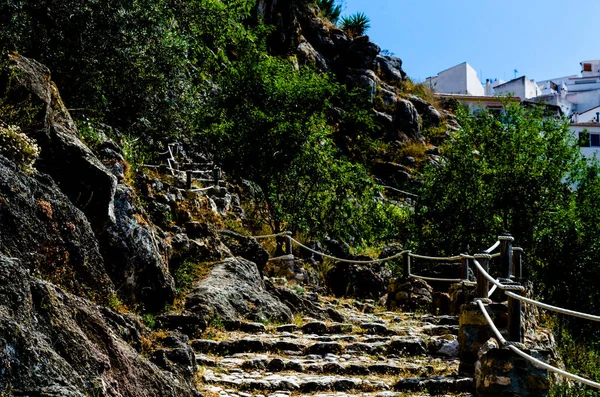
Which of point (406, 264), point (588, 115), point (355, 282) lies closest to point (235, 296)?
point (406, 264)

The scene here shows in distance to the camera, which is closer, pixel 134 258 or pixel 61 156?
pixel 61 156

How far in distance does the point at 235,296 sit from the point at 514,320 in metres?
5.88

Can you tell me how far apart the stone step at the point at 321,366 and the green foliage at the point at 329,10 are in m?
41.8

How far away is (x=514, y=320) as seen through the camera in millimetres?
7324

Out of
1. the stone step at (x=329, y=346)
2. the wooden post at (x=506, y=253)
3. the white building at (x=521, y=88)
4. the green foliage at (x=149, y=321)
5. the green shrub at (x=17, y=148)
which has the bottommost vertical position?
the stone step at (x=329, y=346)

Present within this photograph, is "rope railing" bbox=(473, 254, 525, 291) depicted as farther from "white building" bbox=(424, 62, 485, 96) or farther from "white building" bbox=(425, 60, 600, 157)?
"white building" bbox=(424, 62, 485, 96)

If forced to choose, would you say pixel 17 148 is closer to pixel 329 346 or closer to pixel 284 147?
pixel 329 346

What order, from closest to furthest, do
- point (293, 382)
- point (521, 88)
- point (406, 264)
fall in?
point (293, 382) < point (406, 264) < point (521, 88)

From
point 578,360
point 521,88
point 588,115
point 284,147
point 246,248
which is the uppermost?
point 521,88

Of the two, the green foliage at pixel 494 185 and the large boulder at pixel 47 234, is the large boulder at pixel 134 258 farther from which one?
→ the green foliage at pixel 494 185

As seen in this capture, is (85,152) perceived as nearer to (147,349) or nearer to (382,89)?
(147,349)

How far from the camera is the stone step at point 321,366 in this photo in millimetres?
9422

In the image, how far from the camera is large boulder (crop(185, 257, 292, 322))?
1148cm

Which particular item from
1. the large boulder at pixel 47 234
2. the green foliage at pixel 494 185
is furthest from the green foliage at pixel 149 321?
the green foliage at pixel 494 185
